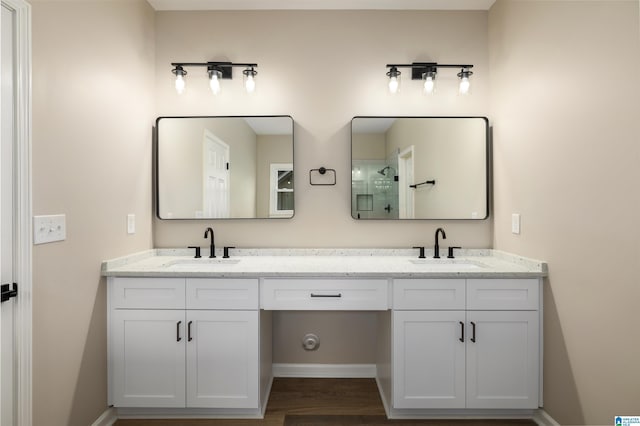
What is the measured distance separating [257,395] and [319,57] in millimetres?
2309

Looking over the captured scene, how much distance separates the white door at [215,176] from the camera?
2.45 metres

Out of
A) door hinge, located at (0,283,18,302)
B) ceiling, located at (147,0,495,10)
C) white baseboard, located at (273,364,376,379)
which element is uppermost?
ceiling, located at (147,0,495,10)

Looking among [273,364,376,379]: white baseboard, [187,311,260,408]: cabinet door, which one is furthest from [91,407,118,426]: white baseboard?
[273,364,376,379]: white baseboard

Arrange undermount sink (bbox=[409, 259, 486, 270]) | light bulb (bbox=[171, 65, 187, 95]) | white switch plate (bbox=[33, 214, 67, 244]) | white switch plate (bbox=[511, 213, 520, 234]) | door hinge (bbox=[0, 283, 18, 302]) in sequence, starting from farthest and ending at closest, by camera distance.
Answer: light bulb (bbox=[171, 65, 187, 95]), undermount sink (bbox=[409, 259, 486, 270]), white switch plate (bbox=[511, 213, 520, 234]), white switch plate (bbox=[33, 214, 67, 244]), door hinge (bbox=[0, 283, 18, 302])

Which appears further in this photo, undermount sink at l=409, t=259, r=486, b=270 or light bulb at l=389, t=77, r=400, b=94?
light bulb at l=389, t=77, r=400, b=94

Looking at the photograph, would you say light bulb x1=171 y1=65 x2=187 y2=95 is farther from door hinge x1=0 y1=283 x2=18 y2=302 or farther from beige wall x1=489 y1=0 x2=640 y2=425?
beige wall x1=489 y1=0 x2=640 y2=425

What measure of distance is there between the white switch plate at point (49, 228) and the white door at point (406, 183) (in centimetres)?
202

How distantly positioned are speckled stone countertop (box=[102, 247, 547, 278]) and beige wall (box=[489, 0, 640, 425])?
247 millimetres

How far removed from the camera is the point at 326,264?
2125 mm

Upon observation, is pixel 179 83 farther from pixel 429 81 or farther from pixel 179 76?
pixel 429 81

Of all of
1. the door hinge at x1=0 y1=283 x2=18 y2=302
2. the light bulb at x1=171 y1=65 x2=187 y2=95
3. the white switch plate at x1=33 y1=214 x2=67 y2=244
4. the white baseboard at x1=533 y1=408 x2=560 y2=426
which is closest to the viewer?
the door hinge at x1=0 y1=283 x2=18 y2=302

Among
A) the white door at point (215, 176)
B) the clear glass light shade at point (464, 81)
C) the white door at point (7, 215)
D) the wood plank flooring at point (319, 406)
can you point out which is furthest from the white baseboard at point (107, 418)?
the clear glass light shade at point (464, 81)

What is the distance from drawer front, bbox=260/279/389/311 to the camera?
1915 mm

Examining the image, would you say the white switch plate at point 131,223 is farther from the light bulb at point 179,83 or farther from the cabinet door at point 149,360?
the light bulb at point 179,83
